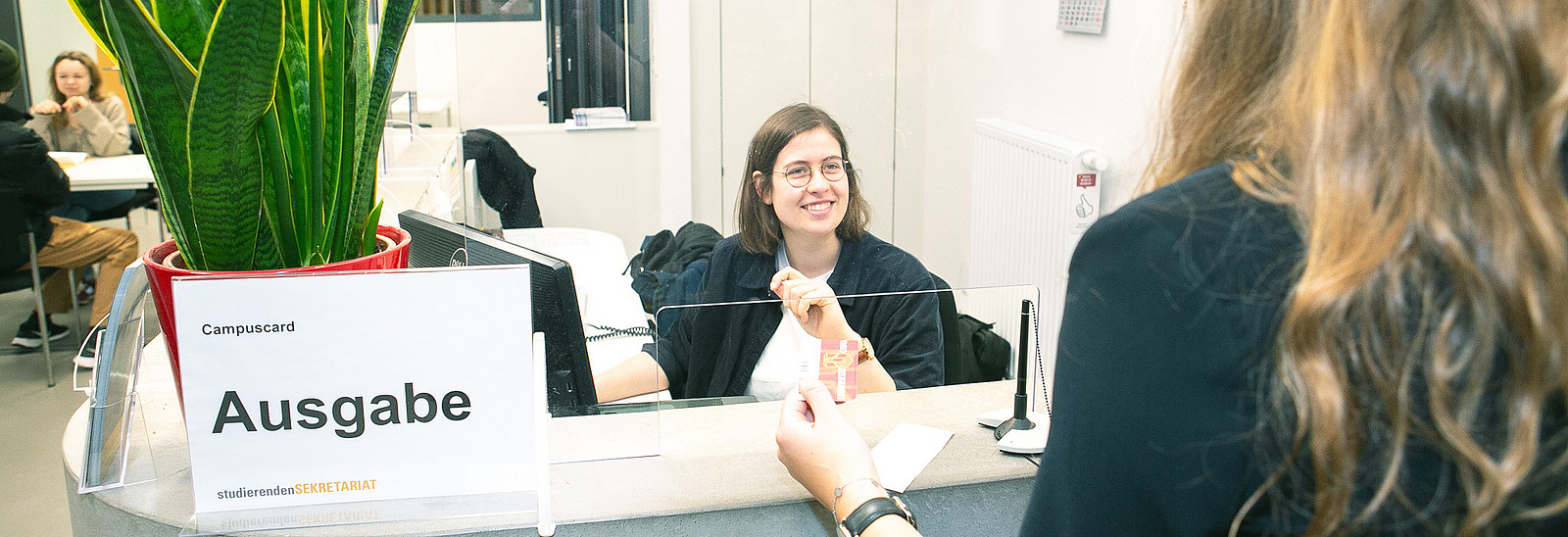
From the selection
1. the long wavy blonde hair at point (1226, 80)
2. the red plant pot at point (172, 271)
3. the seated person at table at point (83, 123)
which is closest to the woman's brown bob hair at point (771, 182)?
the red plant pot at point (172, 271)

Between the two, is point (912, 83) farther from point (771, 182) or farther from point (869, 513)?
point (869, 513)

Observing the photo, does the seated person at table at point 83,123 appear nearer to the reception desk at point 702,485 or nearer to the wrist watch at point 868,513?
the reception desk at point 702,485

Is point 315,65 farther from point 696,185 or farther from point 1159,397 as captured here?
point 696,185

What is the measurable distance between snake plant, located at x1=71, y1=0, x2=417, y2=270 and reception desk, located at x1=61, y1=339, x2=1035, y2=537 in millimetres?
255

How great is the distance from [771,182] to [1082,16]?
0.98 m

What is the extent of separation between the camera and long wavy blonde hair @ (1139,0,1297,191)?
58 cm

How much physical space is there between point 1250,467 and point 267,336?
0.79 meters

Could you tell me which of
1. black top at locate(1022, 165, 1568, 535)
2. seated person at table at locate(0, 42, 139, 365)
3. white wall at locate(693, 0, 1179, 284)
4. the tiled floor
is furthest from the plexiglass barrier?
seated person at table at locate(0, 42, 139, 365)

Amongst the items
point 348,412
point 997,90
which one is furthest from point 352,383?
point 997,90

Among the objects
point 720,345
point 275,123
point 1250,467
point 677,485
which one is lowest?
point 677,485

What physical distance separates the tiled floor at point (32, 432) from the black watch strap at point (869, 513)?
2.73 meters

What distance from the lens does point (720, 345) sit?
4.00 ft

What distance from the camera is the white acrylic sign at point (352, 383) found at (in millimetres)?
925

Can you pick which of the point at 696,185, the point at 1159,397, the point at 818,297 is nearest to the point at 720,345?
the point at 818,297
